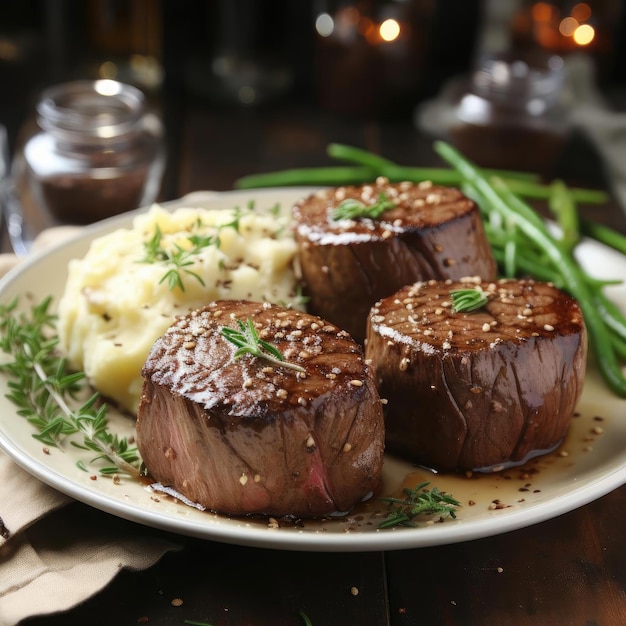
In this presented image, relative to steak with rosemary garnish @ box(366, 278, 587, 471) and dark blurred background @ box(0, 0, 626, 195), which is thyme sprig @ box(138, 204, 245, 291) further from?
dark blurred background @ box(0, 0, 626, 195)

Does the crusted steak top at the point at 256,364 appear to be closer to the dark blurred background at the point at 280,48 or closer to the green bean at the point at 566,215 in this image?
the green bean at the point at 566,215

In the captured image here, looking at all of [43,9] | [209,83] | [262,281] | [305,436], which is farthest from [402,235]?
[43,9]

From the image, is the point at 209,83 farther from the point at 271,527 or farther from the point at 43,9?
the point at 271,527

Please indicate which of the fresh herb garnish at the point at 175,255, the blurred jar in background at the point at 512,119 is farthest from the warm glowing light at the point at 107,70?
the fresh herb garnish at the point at 175,255

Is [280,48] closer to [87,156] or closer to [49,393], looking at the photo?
[87,156]

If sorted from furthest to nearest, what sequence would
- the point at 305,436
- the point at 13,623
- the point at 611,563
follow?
the point at 611,563 → the point at 305,436 → the point at 13,623
